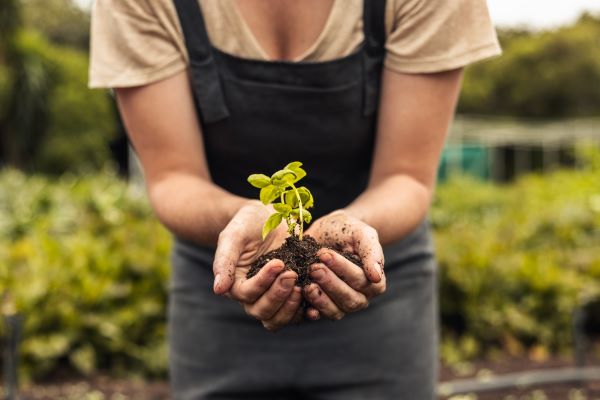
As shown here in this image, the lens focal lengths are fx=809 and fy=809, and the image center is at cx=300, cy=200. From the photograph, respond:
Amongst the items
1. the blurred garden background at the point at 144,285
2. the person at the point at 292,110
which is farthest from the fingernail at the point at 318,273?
the blurred garden background at the point at 144,285

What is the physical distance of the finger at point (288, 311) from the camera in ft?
4.98

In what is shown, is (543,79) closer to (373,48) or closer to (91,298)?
(91,298)

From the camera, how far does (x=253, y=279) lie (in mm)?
1471

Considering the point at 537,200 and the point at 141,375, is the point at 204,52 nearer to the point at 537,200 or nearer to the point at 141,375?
the point at 141,375

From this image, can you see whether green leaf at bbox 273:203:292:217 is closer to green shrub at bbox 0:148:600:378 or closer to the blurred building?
green shrub at bbox 0:148:600:378

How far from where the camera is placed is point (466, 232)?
6695 mm

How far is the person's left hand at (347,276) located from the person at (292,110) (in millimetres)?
209

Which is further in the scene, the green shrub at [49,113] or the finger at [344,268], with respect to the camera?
the green shrub at [49,113]

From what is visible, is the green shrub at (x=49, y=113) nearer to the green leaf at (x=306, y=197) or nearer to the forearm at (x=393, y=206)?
the forearm at (x=393, y=206)

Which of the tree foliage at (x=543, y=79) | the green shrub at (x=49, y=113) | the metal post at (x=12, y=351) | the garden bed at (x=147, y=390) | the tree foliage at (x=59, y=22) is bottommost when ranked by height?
the tree foliage at (x=543, y=79)

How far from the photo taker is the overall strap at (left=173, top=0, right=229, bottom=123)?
6.32 ft

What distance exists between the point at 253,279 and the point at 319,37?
2.43 ft

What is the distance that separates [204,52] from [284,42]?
8.2 inches

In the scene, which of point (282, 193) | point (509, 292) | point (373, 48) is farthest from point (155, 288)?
point (282, 193)
